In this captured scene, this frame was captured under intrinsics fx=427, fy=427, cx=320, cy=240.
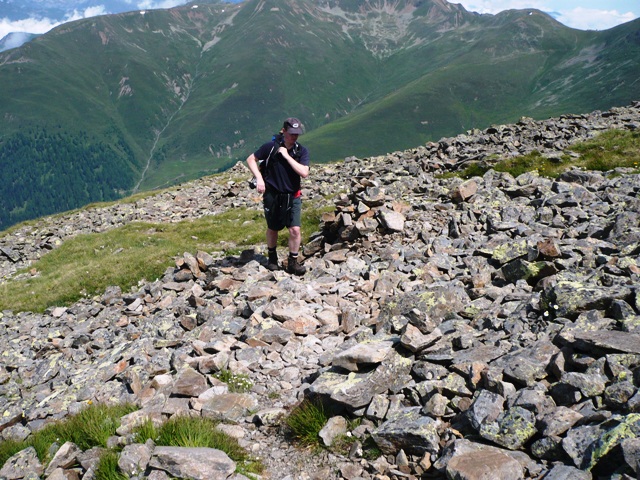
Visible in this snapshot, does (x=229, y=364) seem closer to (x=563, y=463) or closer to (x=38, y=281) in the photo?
(x=563, y=463)

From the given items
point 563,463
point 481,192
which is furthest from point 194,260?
A: point 563,463

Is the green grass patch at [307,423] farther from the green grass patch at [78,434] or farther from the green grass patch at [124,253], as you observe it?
the green grass patch at [124,253]

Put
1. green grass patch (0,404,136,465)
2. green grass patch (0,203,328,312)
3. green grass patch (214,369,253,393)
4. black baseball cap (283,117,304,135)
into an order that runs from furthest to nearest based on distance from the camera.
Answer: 1. green grass patch (0,203,328,312)
2. black baseball cap (283,117,304,135)
3. green grass patch (214,369,253,393)
4. green grass patch (0,404,136,465)

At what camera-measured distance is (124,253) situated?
25.4 metres

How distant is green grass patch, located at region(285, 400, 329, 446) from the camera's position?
6703 millimetres

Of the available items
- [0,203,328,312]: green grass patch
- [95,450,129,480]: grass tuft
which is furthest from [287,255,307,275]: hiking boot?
[95,450,129,480]: grass tuft

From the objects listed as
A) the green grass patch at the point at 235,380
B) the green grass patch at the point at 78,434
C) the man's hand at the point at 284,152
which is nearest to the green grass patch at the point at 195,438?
the green grass patch at the point at 78,434

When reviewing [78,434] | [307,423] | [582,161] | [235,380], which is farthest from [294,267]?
[582,161]

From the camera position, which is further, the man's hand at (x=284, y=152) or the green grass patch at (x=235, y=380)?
the man's hand at (x=284, y=152)

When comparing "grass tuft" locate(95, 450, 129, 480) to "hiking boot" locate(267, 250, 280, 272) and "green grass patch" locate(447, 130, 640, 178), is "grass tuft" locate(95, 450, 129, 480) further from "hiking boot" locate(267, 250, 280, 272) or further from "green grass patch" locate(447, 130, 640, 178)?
"green grass patch" locate(447, 130, 640, 178)

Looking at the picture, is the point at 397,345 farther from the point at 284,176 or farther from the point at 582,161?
the point at 582,161

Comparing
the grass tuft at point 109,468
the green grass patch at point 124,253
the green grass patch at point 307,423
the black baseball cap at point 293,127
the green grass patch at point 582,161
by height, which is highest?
the black baseball cap at point 293,127

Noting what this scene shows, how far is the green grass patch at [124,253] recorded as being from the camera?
2105 cm

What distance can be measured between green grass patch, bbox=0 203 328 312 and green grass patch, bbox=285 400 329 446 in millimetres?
14255
